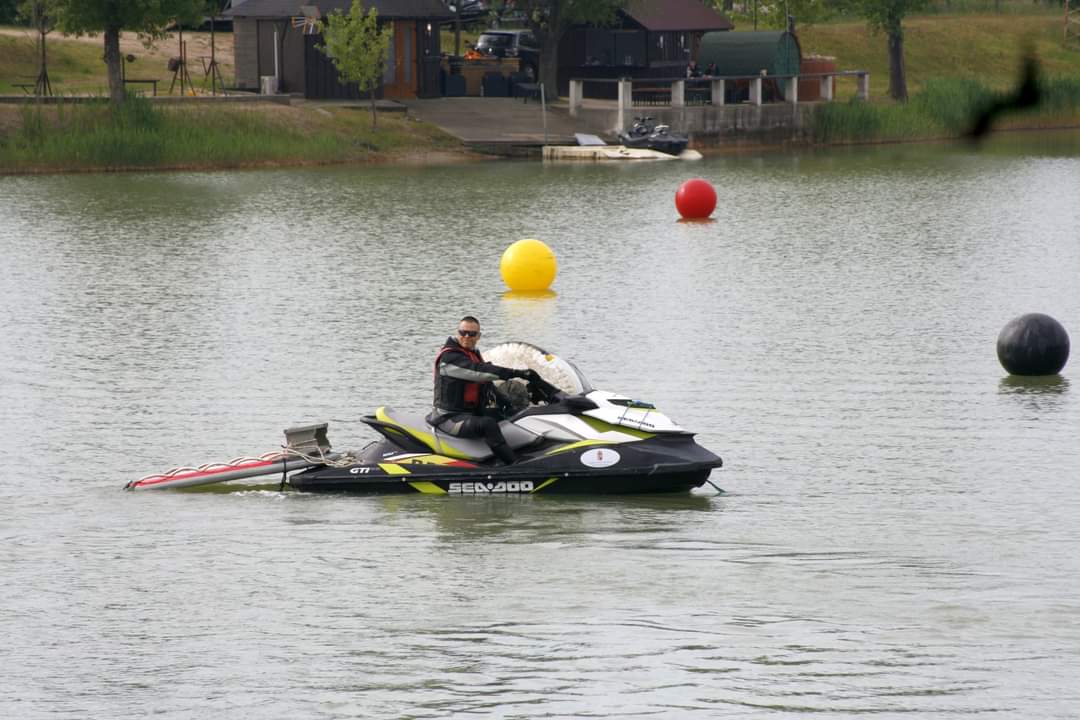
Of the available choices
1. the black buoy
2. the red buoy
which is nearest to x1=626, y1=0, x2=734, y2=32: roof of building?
the red buoy

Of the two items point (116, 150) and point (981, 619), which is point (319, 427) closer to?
point (981, 619)

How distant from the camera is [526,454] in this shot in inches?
667

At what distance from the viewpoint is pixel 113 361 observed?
24578mm

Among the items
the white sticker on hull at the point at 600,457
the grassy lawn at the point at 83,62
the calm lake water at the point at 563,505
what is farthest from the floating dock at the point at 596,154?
the white sticker on hull at the point at 600,457

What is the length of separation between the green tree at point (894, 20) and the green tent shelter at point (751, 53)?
344 centimetres

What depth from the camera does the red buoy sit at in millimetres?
42406

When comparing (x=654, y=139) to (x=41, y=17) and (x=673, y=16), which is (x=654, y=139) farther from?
(x=41, y=17)

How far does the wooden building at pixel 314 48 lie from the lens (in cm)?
6525

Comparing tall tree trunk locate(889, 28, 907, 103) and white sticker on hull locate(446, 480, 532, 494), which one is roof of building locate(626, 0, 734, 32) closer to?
tall tree trunk locate(889, 28, 907, 103)

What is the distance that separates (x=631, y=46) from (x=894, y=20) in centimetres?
1094

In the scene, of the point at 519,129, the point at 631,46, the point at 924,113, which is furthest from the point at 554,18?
the point at 924,113

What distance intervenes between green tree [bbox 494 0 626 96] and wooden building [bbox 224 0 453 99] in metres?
3.52

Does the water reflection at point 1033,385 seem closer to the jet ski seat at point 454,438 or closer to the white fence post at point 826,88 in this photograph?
the jet ski seat at point 454,438

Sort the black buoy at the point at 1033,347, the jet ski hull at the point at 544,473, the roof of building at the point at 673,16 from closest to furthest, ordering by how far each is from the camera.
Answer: the jet ski hull at the point at 544,473 → the black buoy at the point at 1033,347 → the roof of building at the point at 673,16
